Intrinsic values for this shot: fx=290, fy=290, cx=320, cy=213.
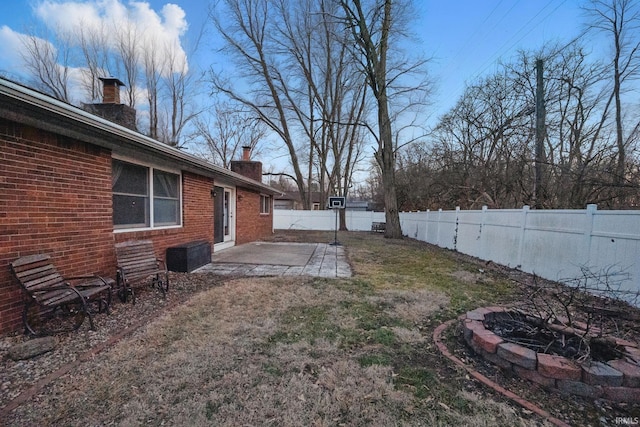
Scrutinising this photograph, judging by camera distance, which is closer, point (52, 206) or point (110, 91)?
point (52, 206)

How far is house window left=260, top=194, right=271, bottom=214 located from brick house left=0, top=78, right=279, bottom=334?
6441 mm

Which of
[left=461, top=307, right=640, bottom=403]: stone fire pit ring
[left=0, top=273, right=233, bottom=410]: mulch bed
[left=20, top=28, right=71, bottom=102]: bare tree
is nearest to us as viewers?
[left=461, top=307, right=640, bottom=403]: stone fire pit ring

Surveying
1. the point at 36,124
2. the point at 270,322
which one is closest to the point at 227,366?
the point at 270,322

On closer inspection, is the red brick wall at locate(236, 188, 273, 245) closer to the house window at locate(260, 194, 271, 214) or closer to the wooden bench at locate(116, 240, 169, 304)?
the house window at locate(260, 194, 271, 214)

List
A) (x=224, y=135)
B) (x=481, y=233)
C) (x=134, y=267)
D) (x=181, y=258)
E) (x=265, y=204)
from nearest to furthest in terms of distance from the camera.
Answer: (x=134, y=267), (x=181, y=258), (x=481, y=233), (x=265, y=204), (x=224, y=135)

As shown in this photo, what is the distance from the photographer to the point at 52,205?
3.56m

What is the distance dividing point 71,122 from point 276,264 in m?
4.65

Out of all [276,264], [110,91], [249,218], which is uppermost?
[110,91]

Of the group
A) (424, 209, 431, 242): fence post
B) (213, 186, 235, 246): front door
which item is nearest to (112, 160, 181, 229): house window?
(213, 186, 235, 246): front door

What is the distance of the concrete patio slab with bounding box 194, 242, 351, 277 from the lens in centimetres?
609

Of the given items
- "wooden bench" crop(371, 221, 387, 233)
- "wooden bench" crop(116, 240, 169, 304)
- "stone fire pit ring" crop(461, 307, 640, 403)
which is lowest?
"wooden bench" crop(371, 221, 387, 233)

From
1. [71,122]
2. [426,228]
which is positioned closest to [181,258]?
[71,122]

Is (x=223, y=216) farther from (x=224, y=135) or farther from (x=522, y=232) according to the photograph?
(x=224, y=135)

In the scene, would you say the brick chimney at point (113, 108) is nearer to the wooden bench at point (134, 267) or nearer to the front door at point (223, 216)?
the front door at point (223, 216)
